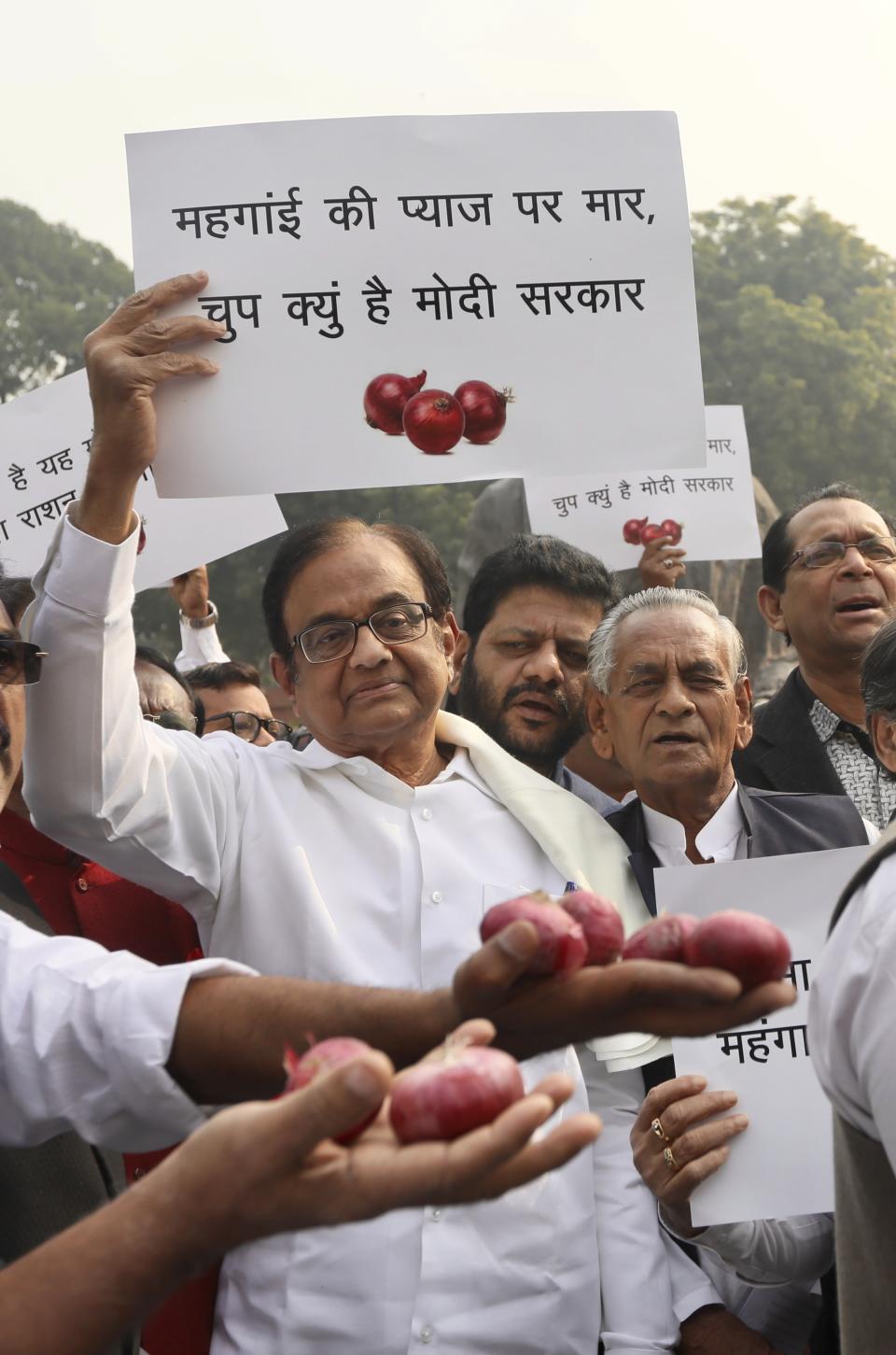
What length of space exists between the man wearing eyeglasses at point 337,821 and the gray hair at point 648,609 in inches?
14.3

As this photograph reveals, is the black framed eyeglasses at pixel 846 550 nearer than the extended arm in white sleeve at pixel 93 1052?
No

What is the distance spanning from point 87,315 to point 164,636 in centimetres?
827

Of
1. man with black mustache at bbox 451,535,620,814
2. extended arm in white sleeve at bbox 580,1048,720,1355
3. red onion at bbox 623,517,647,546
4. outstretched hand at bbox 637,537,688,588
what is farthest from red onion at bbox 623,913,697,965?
red onion at bbox 623,517,647,546

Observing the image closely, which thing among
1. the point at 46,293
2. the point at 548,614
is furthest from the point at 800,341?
the point at 548,614

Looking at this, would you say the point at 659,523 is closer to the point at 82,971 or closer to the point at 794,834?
the point at 794,834

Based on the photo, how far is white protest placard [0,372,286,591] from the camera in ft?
15.3

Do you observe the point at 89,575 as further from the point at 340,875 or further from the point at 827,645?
the point at 827,645

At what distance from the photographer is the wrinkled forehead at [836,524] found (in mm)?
4516

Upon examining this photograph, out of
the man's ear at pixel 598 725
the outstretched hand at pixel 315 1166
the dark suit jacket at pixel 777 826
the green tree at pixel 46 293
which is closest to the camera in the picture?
the outstretched hand at pixel 315 1166

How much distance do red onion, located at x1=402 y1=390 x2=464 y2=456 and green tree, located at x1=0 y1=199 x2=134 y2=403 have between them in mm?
25811

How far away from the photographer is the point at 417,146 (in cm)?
333

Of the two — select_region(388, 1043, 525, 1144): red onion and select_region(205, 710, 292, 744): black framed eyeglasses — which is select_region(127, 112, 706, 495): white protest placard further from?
select_region(205, 710, 292, 744): black framed eyeglasses

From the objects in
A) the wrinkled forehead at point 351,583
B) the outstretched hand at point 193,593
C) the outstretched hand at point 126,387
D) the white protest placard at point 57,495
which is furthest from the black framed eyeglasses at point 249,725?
the outstretched hand at point 126,387

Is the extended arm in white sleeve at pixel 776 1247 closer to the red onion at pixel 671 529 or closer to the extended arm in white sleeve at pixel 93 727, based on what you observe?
the extended arm in white sleeve at pixel 93 727
